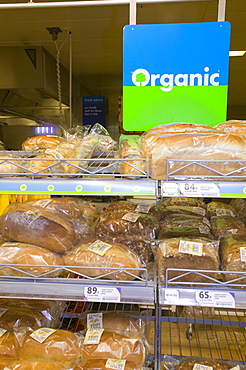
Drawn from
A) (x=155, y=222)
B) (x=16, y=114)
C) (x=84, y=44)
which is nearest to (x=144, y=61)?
(x=155, y=222)

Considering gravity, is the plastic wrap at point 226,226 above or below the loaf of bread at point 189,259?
above

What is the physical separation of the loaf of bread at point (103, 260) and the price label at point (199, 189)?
381mm

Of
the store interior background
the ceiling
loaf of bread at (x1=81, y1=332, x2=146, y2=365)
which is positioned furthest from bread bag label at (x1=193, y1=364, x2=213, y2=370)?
the ceiling

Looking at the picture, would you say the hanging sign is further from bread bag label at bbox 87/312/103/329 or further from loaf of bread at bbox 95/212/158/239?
bread bag label at bbox 87/312/103/329

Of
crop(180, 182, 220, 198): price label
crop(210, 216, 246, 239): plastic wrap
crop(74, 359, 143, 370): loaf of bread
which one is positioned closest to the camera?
crop(180, 182, 220, 198): price label

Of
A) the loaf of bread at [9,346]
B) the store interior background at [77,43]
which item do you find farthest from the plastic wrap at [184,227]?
the store interior background at [77,43]

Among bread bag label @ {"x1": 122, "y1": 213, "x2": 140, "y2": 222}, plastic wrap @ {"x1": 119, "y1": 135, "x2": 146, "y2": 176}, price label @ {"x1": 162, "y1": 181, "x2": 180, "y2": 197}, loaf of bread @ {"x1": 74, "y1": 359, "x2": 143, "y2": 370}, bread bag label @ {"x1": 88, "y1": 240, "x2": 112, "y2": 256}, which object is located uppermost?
plastic wrap @ {"x1": 119, "y1": 135, "x2": 146, "y2": 176}

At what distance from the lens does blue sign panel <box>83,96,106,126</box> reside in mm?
6328

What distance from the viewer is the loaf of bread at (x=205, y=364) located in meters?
1.38

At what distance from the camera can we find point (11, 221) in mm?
1374

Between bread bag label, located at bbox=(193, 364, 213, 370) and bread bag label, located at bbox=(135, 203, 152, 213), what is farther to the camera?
bread bag label, located at bbox=(135, 203, 152, 213)

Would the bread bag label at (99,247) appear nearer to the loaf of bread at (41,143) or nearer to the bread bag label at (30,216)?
the bread bag label at (30,216)

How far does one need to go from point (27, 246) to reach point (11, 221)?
0.45 feet

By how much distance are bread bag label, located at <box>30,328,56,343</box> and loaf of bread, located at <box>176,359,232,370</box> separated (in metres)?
0.60
